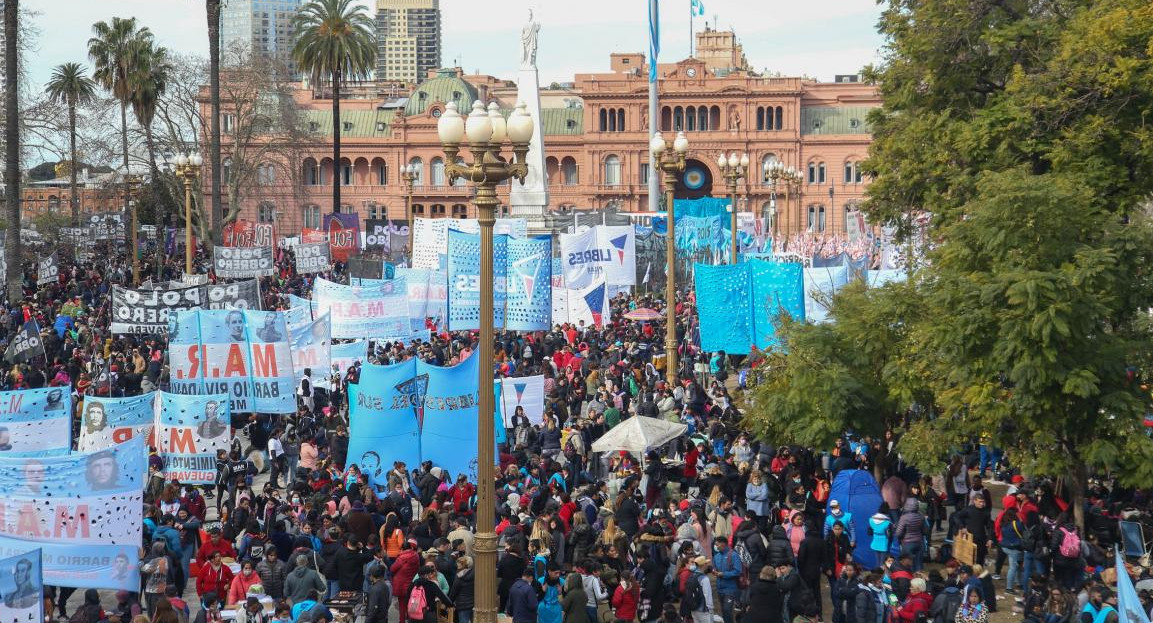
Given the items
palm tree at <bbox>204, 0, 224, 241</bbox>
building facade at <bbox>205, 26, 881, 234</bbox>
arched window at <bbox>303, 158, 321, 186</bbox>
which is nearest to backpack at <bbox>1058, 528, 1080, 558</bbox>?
palm tree at <bbox>204, 0, 224, 241</bbox>

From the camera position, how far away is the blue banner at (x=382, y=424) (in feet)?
60.1

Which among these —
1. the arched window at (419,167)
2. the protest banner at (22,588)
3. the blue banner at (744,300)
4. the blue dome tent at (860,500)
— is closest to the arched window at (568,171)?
the arched window at (419,167)

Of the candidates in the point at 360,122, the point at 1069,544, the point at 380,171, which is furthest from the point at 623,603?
the point at 360,122

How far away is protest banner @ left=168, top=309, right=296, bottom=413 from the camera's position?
20266mm

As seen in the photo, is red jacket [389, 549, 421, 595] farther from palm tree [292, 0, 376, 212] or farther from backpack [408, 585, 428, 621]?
palm tree [292, 0, 376, 212]

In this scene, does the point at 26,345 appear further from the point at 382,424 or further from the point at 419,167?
the point at 419,167

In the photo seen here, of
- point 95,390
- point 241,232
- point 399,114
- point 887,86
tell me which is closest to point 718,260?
point 241,232

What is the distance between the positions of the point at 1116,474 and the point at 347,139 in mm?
82150

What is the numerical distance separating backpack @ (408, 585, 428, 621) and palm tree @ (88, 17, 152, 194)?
5200cm

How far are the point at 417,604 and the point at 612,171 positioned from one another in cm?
8140

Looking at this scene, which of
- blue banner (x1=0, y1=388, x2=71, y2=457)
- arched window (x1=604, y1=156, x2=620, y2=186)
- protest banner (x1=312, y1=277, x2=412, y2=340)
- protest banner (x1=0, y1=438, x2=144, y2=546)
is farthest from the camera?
arched window (x1=604, y1=156, x2=620, y2=186)

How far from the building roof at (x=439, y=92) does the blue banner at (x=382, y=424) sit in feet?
253

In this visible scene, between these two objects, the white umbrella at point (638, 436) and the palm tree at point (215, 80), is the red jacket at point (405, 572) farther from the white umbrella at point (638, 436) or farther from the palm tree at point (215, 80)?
the palm tree at point (215, 80)

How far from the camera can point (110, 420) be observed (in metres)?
17.5
